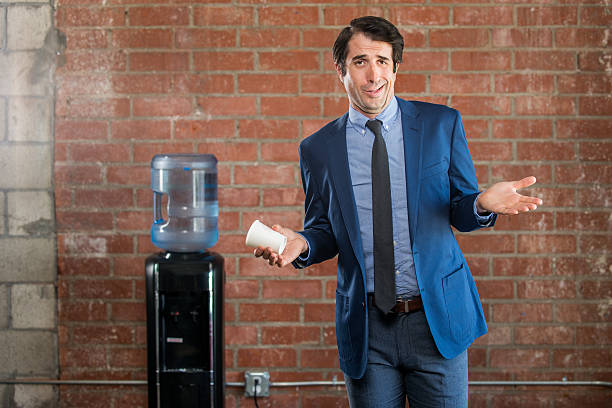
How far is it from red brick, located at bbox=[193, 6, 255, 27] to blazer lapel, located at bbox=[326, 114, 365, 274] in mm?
1018

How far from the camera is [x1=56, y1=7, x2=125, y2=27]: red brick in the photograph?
228 centimetres

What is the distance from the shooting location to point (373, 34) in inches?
56.7

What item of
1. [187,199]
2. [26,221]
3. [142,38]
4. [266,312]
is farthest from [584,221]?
[26,221]

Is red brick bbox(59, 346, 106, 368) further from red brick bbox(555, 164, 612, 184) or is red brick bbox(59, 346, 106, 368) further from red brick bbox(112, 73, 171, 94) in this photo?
red brick bbox(555, 164, 612, 184)

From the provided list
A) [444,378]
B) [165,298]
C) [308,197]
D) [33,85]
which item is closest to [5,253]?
[33,85]

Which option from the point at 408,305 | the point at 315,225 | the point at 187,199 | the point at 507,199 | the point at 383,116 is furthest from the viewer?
the point at 187,199

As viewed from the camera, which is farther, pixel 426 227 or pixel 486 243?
pixel 486 243

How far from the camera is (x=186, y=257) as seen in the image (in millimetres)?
1917

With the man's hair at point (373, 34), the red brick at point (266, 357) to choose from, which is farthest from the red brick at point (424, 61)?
the red brick at point (266, 357)

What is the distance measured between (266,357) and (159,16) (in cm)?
160

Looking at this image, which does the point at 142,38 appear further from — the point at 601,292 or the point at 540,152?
the point at 601,292

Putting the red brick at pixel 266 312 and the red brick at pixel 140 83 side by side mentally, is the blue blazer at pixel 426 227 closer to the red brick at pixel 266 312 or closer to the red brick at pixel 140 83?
the red brick at pixel 266 312

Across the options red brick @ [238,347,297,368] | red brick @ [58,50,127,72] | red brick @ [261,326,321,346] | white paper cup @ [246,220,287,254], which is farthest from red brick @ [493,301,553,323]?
red brick @ [58,50,127,72]

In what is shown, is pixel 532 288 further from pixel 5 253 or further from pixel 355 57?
pixel 5 253
